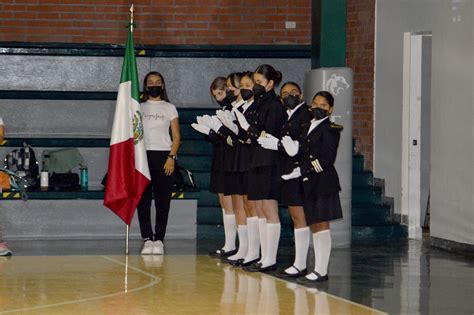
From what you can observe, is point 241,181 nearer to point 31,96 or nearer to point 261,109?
point 261,109

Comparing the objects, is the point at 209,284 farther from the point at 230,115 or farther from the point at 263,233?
the point at 230,115

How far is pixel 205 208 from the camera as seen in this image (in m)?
14.4

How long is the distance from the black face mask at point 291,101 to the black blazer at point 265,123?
0.19 m

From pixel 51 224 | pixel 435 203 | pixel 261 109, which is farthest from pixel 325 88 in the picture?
pixel 51 224

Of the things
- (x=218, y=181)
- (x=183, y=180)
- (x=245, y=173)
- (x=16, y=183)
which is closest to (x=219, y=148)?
(x=218, y=181)

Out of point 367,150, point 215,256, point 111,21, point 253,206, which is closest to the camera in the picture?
point 253,206

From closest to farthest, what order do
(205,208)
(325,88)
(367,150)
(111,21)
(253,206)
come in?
(253,206) < (325,88) < (205,208) < (367,150) < (111,21)

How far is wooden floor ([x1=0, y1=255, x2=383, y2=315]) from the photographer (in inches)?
344

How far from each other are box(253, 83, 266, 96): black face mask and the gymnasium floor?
166 centimetres

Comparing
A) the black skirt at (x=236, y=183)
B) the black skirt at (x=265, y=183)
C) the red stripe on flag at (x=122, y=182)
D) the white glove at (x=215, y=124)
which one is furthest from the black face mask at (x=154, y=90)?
the black skirt at (x=265, y=183)

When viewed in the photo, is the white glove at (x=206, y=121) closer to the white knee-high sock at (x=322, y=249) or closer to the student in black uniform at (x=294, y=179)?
the student in black uniform at (x=294, y=179)

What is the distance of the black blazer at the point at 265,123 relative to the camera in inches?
420

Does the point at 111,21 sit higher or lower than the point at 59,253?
higher

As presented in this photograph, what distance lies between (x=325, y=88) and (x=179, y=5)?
4204 millimetres
